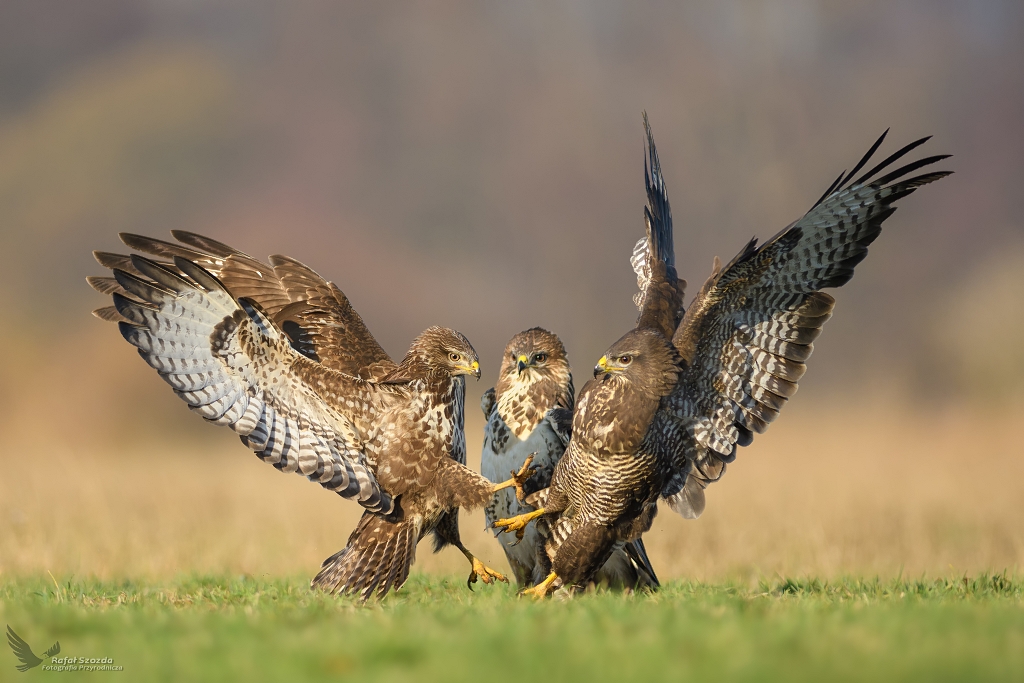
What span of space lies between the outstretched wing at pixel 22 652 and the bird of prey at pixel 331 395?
2.14 m

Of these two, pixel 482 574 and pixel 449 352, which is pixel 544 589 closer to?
pixel 482 574

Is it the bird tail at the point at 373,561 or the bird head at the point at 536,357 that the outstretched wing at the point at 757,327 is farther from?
the bird tail at the point at 373,561

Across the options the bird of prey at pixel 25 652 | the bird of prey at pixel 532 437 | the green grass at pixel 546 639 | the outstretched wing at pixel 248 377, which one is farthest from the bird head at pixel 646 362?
the bird of prey at pixel 25 652

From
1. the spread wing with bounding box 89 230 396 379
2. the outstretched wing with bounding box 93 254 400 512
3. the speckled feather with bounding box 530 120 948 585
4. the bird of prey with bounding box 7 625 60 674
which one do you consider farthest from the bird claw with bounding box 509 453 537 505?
the bird of prey with bounding box 7 625 60 674

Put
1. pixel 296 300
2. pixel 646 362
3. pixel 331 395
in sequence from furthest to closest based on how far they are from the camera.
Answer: pixel 296 300 < pixel 331 395 < pixel 646 362

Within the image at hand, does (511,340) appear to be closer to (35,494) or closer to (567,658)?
(567,658)

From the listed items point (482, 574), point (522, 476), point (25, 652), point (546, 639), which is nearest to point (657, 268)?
point (522, 476)

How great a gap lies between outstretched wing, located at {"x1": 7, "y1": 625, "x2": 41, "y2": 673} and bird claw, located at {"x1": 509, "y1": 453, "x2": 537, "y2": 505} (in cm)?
310

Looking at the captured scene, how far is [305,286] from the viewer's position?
25.4ft

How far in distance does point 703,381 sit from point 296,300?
3.15 meters

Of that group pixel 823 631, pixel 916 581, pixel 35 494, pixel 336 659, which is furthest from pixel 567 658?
pixel 35 494

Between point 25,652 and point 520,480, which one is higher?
point 520,480

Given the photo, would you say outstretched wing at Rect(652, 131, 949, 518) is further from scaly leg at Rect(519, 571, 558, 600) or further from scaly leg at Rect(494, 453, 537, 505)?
scaly leg at Rect(519, 571, 558, 600)

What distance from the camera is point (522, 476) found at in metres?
6.47
